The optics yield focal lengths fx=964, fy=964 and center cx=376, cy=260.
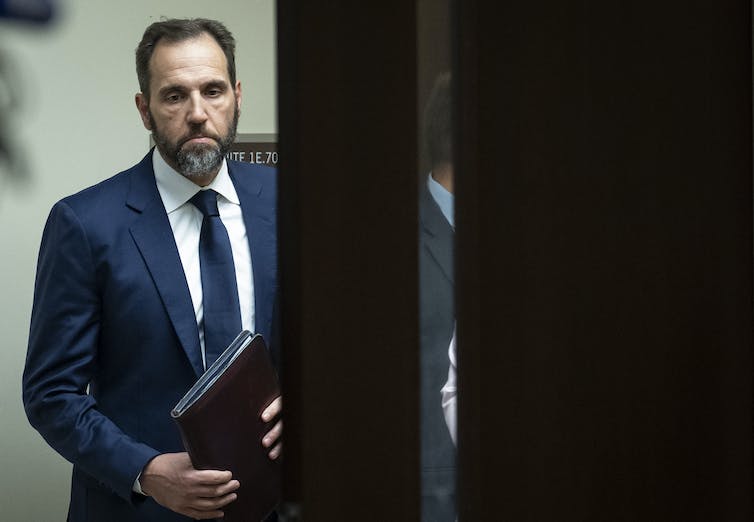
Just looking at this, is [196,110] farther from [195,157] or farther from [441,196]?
[441,196]

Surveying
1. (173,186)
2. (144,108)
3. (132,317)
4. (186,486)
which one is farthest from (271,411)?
(144,108)

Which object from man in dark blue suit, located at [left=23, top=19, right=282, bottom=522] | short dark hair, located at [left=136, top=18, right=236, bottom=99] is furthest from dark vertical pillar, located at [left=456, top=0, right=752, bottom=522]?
short dark hair, located at [left=136, top=18, right=236, bottom=99]

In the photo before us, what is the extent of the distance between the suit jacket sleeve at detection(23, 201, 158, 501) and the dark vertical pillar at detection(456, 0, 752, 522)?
2.58 ft

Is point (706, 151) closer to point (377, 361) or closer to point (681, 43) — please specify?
point (681, 43)

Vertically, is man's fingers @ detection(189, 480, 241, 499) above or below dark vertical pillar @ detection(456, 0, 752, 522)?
below

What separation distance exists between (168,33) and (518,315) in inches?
40.1

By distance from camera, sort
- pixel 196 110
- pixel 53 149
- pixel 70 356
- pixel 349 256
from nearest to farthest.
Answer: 1. pixel 349 256
2. pixel 70 356
3. pixel 196 110
4. pixel 53 149

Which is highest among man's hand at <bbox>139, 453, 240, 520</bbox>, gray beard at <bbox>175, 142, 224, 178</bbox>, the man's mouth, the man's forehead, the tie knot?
the man's forehead

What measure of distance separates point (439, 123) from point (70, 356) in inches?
33.4

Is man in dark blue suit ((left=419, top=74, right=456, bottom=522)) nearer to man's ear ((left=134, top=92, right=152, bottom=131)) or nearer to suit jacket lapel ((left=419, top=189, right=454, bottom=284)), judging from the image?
suit jacket lapel ((left=419, top=189, right=454, bottom=284))

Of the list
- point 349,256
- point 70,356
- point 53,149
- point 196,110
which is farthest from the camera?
point 53,149

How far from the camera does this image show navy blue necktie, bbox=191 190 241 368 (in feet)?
3.86

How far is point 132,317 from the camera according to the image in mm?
1169

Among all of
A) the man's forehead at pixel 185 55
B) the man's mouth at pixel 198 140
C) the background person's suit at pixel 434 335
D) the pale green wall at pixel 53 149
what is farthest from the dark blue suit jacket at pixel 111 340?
the pale green wall at pixel 53 149
